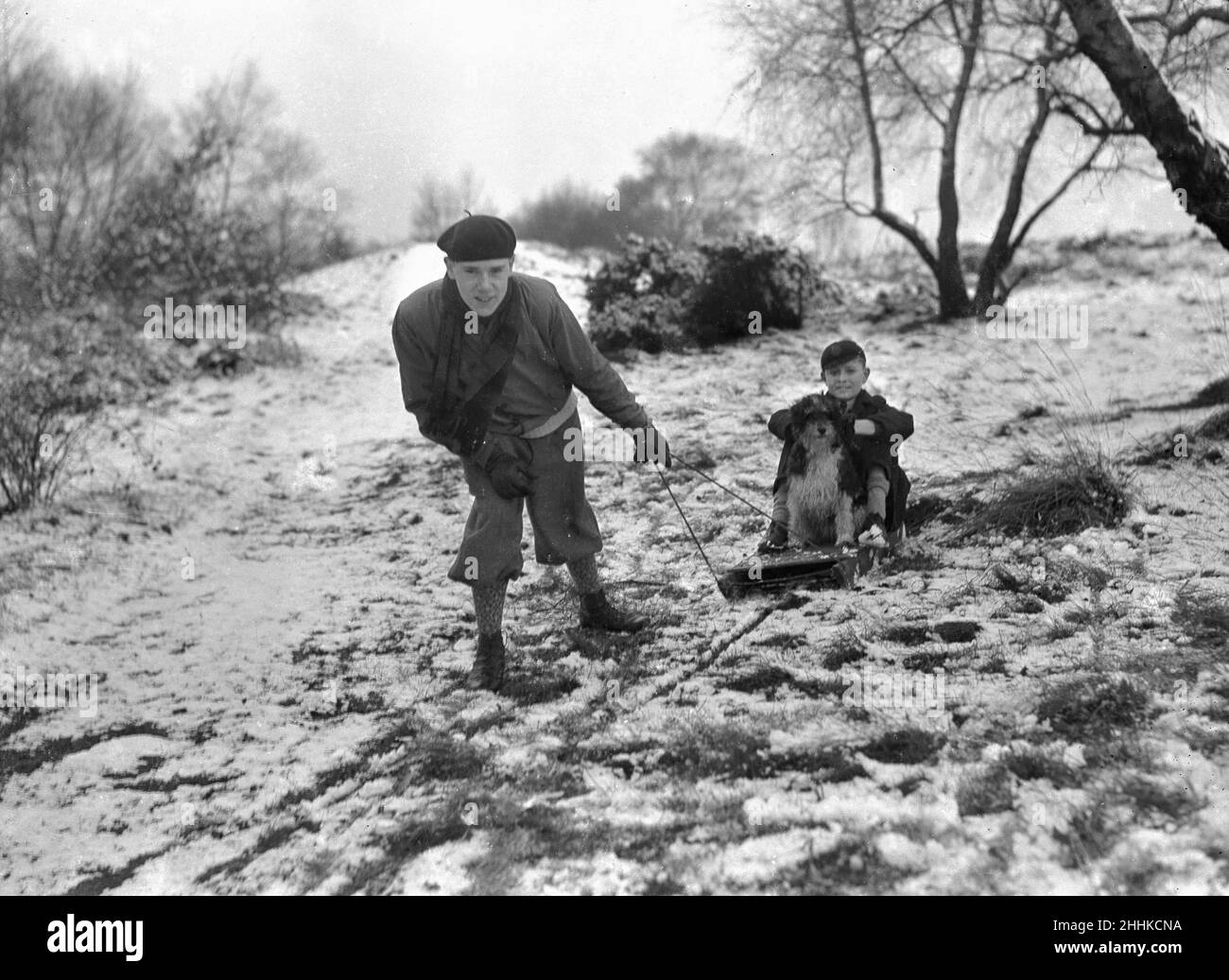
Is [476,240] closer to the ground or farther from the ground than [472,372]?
farther from the ground

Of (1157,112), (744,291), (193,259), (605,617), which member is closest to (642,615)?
(605,617)

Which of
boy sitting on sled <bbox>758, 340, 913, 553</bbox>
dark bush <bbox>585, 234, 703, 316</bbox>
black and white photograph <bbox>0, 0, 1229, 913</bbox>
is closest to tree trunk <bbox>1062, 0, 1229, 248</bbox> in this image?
black and white photograph <bbox>0, 0, 1229, 913</bbox>

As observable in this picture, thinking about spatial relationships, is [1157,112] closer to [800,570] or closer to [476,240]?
[800,570]

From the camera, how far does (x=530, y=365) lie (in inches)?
157

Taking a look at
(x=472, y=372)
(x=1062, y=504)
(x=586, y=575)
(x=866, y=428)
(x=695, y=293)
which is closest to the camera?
(x=472, y=372)

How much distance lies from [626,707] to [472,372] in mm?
1340

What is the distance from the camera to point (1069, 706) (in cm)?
299

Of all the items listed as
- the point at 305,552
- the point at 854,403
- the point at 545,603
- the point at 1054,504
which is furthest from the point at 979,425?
the point at 305,552

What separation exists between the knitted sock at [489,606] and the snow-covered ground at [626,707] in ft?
0.76

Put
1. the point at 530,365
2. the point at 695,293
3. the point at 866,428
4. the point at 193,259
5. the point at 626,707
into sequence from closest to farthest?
the point at 626,707 → the point at 530,365 → the point at 866,428 → the point at 695,293 → the point at 193,259

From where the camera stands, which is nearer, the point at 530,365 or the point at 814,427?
the point at 530,365
